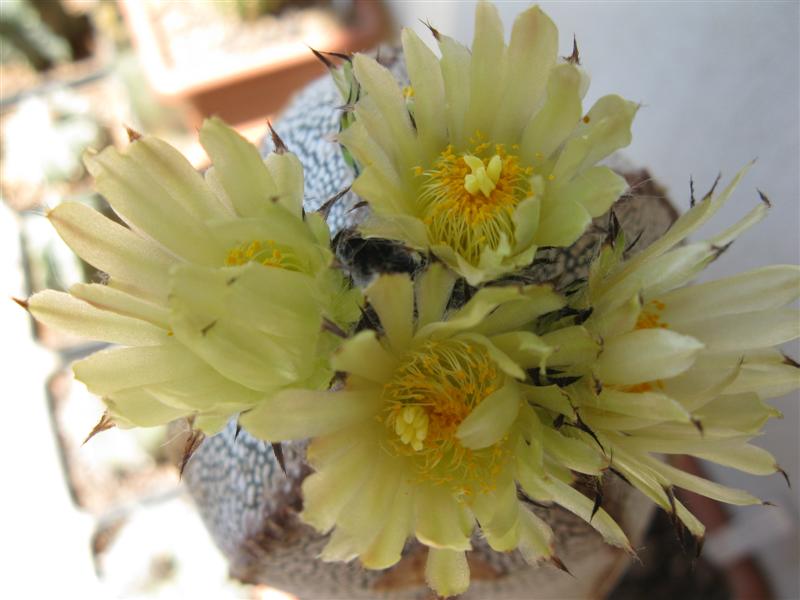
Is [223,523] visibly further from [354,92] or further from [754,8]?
[754,8]

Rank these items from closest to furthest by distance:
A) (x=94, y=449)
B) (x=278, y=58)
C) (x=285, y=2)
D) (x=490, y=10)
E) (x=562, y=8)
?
(x=490, y=10), (x=562, y=8), (x=94, y=449), (x=278, y=58), (x=285, y=2)

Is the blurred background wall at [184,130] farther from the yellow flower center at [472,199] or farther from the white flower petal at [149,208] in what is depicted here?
the yellow flower center at [472,199]

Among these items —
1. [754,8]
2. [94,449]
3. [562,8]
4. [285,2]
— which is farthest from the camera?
[285,2]

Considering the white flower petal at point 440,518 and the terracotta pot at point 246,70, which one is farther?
the terracotta pot at point 246,70

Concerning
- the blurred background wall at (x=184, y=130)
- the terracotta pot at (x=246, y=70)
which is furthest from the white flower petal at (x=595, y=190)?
the terracotta pot at (x=246, y=70)

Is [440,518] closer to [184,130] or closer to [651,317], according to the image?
[651,317]

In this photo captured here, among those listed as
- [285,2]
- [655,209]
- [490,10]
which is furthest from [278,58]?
[490,10]
